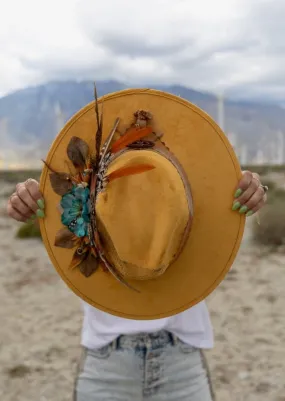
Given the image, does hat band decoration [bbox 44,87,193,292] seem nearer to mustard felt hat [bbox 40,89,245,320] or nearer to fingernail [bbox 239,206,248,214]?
mustard felt hat [bbox 40,89,245,320]

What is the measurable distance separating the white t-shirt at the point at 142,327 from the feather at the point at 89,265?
0.88 ft

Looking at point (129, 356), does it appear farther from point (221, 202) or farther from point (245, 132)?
point (245, 132)

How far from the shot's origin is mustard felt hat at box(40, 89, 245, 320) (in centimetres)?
133

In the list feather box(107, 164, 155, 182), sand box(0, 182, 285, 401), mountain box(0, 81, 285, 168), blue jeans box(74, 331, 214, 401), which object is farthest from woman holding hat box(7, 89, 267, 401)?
mountain box(0, 81, 285, 168)

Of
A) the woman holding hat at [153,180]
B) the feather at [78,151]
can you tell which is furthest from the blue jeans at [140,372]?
the feather at [78,151]

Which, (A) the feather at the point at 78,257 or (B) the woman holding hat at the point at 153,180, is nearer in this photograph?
(B) the woman holding hat at the point at 153,180

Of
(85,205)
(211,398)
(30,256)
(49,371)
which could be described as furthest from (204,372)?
(30,256)

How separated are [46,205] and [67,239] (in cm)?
12

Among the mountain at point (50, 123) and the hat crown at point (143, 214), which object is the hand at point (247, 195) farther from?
the mountain at point (50, 123)

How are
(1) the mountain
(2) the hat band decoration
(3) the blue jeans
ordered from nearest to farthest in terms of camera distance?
(2) the hat band decoration, (3) the blue jeans, (1) the mountain

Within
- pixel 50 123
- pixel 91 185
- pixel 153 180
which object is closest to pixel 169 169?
pixel 153 180

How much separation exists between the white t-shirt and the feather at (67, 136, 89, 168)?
0.50m

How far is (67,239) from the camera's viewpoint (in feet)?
4.59

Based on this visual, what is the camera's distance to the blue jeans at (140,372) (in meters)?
1.58
